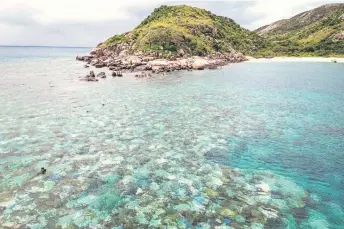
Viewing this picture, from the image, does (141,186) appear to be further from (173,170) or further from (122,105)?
(122,105)

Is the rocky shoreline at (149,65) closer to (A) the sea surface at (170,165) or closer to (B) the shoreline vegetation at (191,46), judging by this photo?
(B) the shoreline vegetation at (191,46)

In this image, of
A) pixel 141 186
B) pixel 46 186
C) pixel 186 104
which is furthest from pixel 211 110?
pixel 46 186

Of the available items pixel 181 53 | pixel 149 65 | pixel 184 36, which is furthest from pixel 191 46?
pixel 149 65

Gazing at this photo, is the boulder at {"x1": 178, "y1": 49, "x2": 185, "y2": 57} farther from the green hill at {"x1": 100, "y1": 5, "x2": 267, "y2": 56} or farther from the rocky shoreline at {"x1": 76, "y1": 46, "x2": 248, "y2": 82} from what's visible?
the green hill at {"x1": 100, "y1": 5, "x2": 267, "y2": 56}

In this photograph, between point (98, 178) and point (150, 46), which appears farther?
point (150, 46)

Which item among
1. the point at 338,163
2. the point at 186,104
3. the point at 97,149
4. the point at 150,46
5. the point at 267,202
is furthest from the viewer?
the point at 150,46

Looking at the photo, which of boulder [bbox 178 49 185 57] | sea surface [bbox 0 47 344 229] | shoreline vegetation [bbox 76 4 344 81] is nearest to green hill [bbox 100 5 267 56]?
shoreline vegetation [bbox 76 4 344 81]
